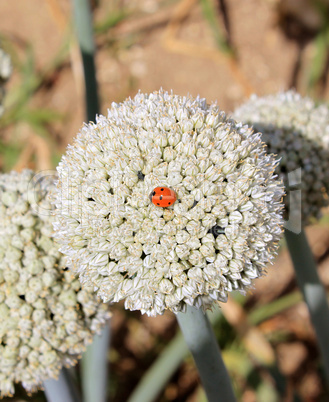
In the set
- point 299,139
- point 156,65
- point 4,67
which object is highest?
point 156,65

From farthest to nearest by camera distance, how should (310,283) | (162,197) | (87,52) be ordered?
(87,52)
(310,283)
(162,197)

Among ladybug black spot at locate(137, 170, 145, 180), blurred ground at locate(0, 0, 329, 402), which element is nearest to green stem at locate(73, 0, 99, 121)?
ladybug black spot at locate(137, 170, 145, 180)

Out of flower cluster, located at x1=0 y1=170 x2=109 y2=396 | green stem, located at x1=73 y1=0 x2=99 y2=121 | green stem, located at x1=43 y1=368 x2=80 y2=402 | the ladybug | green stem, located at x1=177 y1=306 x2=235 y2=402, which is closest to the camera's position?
the ladybug

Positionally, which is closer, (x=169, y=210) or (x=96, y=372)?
(x=169, y=210)

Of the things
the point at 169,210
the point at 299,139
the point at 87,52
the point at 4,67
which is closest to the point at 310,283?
the point at 299,139

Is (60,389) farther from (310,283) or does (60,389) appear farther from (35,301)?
(310,283)

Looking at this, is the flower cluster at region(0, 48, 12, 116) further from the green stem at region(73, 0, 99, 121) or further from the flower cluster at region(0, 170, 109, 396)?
the flower cluster at region(0, 170, 109, 396)

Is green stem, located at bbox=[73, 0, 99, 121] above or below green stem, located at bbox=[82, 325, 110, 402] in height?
above

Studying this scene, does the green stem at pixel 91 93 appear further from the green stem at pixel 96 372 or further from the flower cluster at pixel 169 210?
the flower cluster at pixel 169 210
